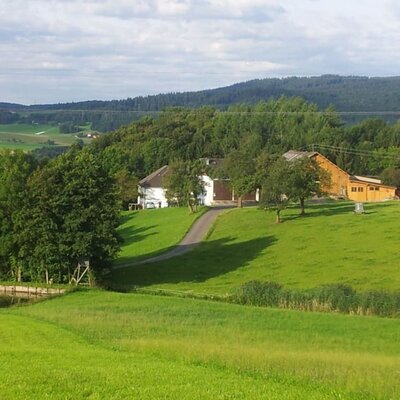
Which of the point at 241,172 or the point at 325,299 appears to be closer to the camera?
the point at 325,299

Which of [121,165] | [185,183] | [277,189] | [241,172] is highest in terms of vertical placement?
[121,165]

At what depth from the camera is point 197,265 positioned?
190 feet

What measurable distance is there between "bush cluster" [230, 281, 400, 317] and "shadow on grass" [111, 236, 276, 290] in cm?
1198

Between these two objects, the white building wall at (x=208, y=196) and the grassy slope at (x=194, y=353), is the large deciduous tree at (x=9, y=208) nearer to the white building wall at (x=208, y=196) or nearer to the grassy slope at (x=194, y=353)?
the grassy slope at (x=194, y=353)

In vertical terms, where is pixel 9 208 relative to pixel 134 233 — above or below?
above

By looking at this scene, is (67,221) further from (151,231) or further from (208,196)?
(208,196)

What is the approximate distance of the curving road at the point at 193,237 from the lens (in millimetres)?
→ 62438

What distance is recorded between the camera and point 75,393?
39.4ft

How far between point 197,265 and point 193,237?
13249 mm

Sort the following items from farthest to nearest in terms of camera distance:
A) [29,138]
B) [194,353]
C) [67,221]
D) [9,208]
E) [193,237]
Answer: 1. [29,138]
2. [193,237]
3. [9,208]
4. [67,221]
5. [194,353]

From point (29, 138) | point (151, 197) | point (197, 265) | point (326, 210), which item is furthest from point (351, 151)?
point (197, 265)

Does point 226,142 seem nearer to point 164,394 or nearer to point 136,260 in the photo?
point 136,260

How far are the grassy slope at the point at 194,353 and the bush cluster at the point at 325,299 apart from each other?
2987mm

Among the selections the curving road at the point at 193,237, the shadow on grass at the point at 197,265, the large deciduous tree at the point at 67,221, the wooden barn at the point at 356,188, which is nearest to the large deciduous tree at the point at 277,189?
the shadow on grass at the point at 197,265
